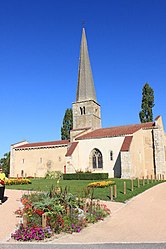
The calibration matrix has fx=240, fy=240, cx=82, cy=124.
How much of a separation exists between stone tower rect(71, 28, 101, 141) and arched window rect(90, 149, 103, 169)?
6174 millimetres

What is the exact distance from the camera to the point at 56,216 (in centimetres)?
858

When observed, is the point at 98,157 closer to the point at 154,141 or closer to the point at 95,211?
the point at 154,141

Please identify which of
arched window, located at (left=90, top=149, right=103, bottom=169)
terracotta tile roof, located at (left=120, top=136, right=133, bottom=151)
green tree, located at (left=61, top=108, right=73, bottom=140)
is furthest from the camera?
green tree, located at (left=61, top=108, right=73, bottom=140)

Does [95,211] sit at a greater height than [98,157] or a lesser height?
lesser

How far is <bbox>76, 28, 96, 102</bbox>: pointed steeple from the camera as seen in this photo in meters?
42.7

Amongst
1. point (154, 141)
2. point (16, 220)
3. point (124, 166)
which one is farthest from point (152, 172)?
point (16, 220)

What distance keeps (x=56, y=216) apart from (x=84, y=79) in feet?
121

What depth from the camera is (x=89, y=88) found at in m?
43.1

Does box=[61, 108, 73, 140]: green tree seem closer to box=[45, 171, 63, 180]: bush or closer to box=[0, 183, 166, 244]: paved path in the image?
box=[45, 171, 63, 180]: bush

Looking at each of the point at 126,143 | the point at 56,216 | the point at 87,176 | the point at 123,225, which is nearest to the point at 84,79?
the point at 126,143

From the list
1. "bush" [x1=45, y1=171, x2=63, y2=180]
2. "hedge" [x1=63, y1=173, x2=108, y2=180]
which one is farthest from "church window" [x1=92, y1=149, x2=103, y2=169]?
"bush" [x1=45, y1=171, x2=63, y2=180]

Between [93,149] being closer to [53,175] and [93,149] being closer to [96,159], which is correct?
[96,159]

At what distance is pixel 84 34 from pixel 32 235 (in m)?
43.9

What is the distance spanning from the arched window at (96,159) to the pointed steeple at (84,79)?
12.0m
